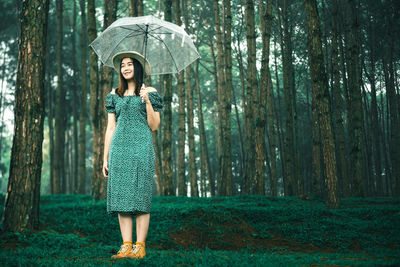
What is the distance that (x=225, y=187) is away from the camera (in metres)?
13.2

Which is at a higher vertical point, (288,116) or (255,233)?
(288,116)

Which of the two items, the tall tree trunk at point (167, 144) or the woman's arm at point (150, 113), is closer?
the woman's arm at point (150, 113)

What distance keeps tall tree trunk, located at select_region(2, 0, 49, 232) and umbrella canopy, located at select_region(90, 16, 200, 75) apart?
1.29 meters

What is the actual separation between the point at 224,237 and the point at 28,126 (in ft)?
11.0

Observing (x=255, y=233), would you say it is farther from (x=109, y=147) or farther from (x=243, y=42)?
(x=243, y=42)

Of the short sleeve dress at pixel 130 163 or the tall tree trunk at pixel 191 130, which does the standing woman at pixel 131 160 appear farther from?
the tall tree trunk at pixel 191 130

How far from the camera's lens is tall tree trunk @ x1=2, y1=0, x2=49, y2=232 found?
559 centimetres

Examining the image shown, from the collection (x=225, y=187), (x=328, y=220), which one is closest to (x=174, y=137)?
(x=225, y=187)

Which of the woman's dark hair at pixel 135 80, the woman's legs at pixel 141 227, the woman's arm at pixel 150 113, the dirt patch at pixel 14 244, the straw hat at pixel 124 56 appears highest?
the straw hat at pixel 124 56

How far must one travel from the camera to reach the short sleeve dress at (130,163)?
4.06 m

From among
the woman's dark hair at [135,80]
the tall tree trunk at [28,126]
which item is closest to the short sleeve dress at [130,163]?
the woman's dark hair at [135,80]

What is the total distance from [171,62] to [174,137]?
25832 millimetres

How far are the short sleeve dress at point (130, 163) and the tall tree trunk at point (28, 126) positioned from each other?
208cm

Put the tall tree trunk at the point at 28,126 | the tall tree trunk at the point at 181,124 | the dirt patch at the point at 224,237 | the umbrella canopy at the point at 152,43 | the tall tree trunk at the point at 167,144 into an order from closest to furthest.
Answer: the umbrella canopy at the point at 152,43
the tall tree trunk at the point at 28,126
the dirt patch at the point at 224,237
the tall tree trunk at the point at 167,144
the tall tree trunk at the point at 181,124
